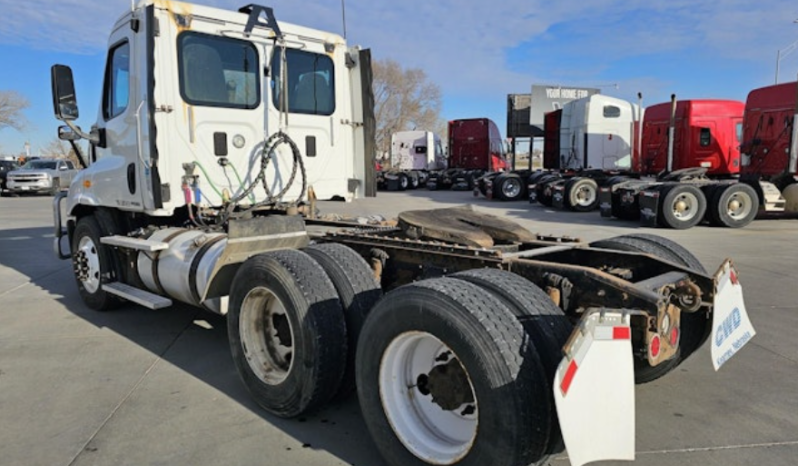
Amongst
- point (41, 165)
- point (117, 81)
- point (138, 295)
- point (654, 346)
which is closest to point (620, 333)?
point (654, 346)

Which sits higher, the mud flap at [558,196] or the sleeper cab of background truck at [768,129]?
the sleeper cab of background truck at [768,129]

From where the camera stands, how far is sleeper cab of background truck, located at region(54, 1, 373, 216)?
16.9 feet

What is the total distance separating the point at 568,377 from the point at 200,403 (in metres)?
→ 2.63

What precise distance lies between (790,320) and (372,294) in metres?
4.41

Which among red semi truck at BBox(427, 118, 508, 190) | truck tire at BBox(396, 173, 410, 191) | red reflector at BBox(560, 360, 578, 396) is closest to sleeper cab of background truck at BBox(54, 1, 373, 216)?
red reflector at BBox(560, 360, 578, 396)

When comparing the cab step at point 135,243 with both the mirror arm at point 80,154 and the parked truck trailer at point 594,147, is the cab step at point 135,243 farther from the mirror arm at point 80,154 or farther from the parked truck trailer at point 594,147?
the parked truck trailer at point 594,147

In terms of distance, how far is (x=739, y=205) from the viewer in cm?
1370

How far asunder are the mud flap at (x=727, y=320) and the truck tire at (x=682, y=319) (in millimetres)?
196

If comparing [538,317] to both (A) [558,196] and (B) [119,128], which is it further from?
(A) [558,196]

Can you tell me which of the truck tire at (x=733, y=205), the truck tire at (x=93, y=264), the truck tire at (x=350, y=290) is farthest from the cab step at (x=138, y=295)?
the truck tire at (x=733, y=205)

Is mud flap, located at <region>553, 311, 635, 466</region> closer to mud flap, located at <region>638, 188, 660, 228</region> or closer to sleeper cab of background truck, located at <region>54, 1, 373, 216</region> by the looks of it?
sleeper cab of background truck, located at <region>54, 1, 373, 216</region>

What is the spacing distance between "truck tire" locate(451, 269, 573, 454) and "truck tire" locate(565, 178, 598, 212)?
16113 mm

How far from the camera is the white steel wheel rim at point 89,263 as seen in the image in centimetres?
623

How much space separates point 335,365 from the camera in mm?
3365
